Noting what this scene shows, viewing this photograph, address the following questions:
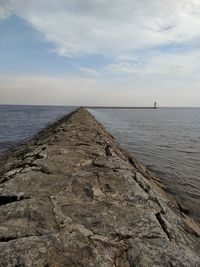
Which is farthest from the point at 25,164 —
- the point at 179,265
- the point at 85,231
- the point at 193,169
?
the point at 193,169

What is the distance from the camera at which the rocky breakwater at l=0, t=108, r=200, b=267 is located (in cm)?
193

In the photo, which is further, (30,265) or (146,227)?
(146,227)

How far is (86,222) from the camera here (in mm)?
2418

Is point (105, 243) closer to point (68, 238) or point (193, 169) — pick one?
point (68, 238)

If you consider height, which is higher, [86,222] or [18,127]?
[86,222]

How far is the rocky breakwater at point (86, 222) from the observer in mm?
1930

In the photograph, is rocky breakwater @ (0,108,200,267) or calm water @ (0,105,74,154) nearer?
rocky breakwater @ (0,108,200,267)

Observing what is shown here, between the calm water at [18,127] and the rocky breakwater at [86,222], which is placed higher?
the rocky breakwater at [86,222]

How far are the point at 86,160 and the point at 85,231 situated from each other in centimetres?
240

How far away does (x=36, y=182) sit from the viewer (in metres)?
3.36

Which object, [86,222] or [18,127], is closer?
[86,222]

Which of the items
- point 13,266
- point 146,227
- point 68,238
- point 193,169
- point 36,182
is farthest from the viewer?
point 193,169

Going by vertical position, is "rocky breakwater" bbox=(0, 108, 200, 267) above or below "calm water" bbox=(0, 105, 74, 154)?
above

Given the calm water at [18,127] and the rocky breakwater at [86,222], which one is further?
the calm water at [18,127]
